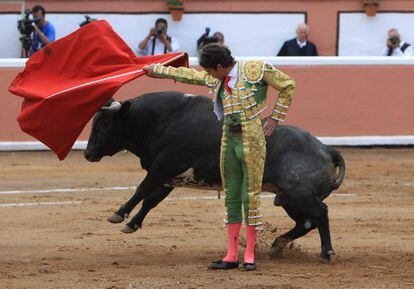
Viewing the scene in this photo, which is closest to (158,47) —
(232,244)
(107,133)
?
(107,133)

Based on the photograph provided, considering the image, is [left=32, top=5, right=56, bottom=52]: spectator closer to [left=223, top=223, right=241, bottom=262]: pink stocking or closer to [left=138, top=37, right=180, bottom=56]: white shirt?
[left=138, top=37, right=180, bottom=56]: white shirt

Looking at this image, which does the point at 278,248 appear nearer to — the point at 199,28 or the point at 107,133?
the point at 107,133

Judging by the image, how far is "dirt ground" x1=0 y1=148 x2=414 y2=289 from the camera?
7.47m

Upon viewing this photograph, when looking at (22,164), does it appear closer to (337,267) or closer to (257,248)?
(257,248)

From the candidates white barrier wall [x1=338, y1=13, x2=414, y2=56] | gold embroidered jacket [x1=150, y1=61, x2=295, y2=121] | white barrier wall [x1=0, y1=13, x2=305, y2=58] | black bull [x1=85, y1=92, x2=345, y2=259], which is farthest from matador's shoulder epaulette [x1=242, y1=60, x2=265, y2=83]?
white barrier wall [x1=338, y1=13, x2=414, y2=56]

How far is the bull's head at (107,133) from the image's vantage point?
8.40 m

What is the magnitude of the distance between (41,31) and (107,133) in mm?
7527

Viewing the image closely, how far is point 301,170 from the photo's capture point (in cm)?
801

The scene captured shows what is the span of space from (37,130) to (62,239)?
53.9 inches

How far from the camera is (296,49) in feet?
53.7

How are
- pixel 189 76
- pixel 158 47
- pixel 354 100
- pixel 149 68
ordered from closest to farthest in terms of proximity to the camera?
pixel 189 76
pixel 149 68
pixel 354 100
pixel 158 47

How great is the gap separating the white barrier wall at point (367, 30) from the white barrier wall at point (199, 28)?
29.3 inches

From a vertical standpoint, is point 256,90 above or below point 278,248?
above

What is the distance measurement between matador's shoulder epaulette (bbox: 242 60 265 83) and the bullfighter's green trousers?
0.80ft
